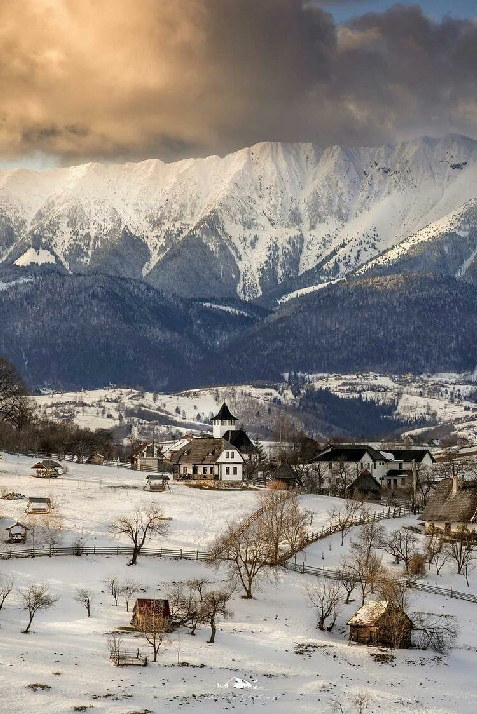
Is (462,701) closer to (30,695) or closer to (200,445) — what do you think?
(30,695)

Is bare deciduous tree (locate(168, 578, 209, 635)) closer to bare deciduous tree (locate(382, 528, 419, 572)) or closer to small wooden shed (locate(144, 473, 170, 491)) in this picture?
bare deciduous tree (locate(382, 528, 419, 572))

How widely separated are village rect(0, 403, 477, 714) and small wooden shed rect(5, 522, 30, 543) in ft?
0.77

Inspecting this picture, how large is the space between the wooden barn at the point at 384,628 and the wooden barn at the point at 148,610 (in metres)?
16.1

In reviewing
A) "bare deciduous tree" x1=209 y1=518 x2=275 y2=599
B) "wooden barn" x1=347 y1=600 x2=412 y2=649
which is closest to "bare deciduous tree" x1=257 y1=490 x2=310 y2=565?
"bare deciduous tree" x1=209 y1=518 x2=275 y2=599

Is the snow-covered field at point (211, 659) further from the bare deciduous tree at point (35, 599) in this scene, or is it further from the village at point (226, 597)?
the bare deciduous tree at point (35, 599)

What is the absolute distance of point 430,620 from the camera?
10169cm

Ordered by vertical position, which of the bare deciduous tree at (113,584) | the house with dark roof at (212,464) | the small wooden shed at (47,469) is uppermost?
the house with dark roof at (212,464)

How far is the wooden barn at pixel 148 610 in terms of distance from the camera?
91.8 metres

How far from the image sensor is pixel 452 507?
14812cm

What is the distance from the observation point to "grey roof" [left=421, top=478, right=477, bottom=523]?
14568cm

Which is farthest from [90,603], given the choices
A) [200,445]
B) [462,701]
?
[200,445]

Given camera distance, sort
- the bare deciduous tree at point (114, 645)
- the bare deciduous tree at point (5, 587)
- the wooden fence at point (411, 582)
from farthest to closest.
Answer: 1. the wooden fence at point (411, 582)
2. the bare deciduous tree at point (5, 587)
3. the bare deciduous tree at point (114, 645)

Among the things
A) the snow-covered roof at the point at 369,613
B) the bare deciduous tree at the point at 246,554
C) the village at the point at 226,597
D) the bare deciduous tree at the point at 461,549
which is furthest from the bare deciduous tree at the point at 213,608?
the bare deciduous tree at the point at 461,549

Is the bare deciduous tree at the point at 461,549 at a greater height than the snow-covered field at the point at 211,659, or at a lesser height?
greater
